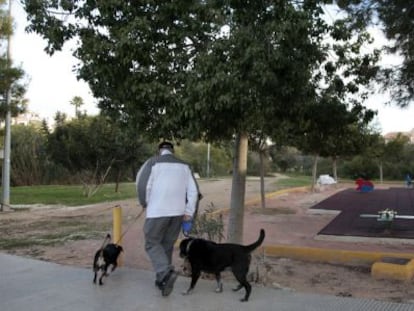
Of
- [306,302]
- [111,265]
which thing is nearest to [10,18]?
[111,265]

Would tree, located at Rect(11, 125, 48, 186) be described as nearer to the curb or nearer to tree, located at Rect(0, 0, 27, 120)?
tree, located at Rect(0, 0, 27, 120)

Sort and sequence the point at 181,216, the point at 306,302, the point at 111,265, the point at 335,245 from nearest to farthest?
the point at 306,302, the point at 181,216, the point at 111,265, the point at 335,245

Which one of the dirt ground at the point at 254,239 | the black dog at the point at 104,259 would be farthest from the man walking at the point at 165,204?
the dirt ground at the point at 254,239

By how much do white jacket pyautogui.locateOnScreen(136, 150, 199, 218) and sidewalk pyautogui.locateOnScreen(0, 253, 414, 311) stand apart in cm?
93

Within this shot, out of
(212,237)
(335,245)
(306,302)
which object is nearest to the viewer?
(306,302)

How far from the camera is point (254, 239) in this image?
480 inches

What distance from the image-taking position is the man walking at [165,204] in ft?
20.4

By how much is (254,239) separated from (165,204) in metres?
6.28

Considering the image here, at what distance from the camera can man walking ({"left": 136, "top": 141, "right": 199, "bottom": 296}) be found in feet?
20.4

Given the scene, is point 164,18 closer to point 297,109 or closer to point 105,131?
point 297,109

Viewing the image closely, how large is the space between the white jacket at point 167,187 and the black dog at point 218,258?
397 millimetres

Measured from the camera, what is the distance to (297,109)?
754 centimetres

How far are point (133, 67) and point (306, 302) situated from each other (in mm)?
3782

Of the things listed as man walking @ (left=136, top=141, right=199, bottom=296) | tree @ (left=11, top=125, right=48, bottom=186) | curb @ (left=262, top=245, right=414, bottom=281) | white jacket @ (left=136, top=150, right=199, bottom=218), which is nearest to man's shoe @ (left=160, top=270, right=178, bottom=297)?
man walking @ (left=136, top=141, right=199, bottom=296)
